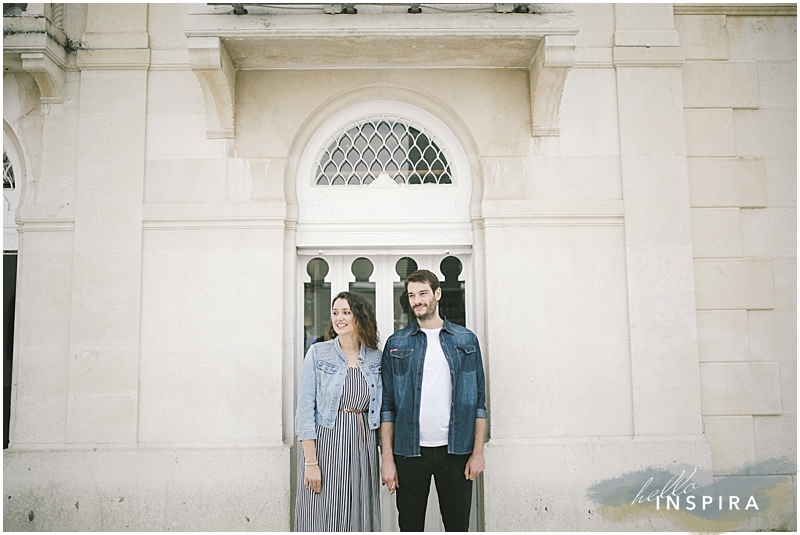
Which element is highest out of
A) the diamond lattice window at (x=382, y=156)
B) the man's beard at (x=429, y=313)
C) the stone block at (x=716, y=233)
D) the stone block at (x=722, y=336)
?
the diamond lattice window at (x=382, y=156)

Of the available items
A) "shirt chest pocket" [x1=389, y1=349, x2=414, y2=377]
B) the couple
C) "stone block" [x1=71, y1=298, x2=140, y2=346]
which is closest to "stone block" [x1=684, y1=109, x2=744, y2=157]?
the couple

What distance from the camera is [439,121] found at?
17.6ft

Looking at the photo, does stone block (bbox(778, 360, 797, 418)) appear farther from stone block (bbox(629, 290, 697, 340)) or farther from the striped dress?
the striped dress

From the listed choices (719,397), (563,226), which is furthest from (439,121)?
(719,397)

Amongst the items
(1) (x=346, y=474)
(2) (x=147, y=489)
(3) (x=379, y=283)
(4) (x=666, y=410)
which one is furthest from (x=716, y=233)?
(2) (x=147, y=489)

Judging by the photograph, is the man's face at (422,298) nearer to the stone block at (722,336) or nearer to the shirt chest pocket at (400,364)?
the shirt chest pocket at (400,364)

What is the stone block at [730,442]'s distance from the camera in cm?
501

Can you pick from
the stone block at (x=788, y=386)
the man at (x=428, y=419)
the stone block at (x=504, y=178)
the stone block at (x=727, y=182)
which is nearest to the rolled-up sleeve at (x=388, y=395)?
the man at (x=428, y=419)

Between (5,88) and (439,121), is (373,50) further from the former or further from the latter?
(5,88)

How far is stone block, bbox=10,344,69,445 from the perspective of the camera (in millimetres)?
4875

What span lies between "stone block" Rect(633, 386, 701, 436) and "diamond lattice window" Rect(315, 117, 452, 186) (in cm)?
260

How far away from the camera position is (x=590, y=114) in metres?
5.20

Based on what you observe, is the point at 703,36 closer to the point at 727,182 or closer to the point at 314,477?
the point at 727,182

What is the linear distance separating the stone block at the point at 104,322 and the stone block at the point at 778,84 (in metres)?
5.98
